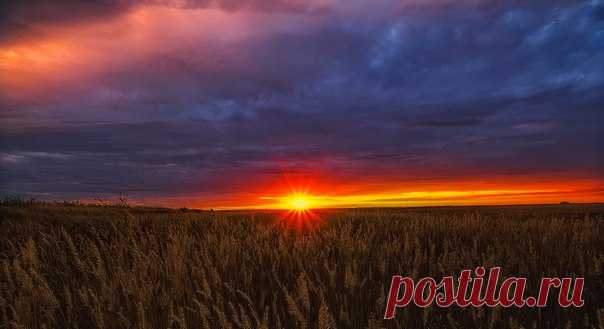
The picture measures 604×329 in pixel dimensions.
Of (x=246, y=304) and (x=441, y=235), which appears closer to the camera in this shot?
(x=246, y=304)

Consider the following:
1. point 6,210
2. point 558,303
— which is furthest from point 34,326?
point 6,210

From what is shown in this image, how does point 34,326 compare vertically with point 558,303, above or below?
below

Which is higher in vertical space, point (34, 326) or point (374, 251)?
point (374, 251)

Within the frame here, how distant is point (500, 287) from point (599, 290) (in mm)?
1093

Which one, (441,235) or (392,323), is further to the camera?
(441,235)

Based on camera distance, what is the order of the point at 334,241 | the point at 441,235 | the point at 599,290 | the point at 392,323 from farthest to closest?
the point at 441,235, the point at 334,241, the point at 599,290, the point at 392,323

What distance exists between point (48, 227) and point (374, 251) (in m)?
7.71

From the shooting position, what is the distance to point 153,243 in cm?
641

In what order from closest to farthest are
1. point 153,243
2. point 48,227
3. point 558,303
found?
point 558,303
point 153,243
point 48,227

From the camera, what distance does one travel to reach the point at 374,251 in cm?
519

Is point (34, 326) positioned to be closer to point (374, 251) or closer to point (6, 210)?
point (374, 251)

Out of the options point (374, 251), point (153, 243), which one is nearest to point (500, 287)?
point (374, 251)

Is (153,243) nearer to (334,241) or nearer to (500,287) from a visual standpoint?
(334,241)

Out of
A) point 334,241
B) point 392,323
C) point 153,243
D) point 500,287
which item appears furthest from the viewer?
point 153,243
